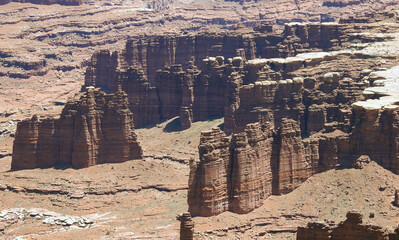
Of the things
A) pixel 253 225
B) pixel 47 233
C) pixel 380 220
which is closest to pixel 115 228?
pixel 47 233

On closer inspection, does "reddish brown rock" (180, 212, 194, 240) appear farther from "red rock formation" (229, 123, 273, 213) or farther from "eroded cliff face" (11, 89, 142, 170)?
"eroded cliff face" (11, 89, 142, 170)

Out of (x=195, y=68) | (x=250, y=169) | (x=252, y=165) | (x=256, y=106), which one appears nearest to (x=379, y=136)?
(x=252, y=165)

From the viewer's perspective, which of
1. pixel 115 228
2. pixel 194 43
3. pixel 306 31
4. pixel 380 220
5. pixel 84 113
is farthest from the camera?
pixel 194 43

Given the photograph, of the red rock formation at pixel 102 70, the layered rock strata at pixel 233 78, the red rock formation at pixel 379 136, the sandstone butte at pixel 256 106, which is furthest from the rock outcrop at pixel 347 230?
the red rock formation at pixel 102 70

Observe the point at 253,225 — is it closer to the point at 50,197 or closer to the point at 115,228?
the point at 115,228

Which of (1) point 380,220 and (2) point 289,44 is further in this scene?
(2) point 289,44

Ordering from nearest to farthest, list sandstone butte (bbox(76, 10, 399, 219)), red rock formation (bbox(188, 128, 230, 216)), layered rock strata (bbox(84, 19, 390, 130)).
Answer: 1. red rock formation (bbox(188, 128, 230, 216))
2. sandstone butte (bbox(76, 10, 399, 219))
3. layered rock strata (bbox(84, 19, 390, 130))

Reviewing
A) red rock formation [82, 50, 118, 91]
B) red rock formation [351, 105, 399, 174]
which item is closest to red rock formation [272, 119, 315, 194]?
red rock formation [351, 105, 399, 174]

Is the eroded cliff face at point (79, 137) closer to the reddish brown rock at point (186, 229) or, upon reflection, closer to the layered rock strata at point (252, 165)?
the layered rock strata at point (252, 165)
